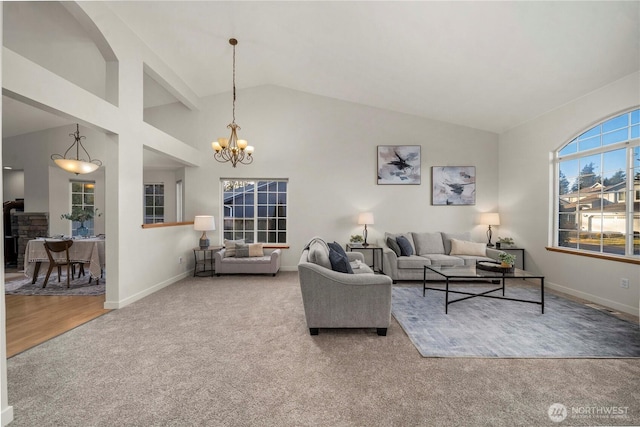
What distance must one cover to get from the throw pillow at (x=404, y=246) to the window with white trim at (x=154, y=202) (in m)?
5.87

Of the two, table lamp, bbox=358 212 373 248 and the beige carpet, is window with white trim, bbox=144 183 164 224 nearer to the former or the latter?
the beige carpet

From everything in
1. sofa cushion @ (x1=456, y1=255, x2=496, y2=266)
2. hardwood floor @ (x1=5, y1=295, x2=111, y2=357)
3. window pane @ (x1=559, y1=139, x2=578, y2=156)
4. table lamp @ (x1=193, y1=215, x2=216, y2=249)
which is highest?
window pane @ (x1=559, y1=139, x2=578, y2=156)

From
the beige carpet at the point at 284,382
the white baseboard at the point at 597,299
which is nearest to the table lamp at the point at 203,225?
the beige carpet at the point at 284,382

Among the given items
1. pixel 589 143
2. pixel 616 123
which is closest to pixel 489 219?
pixel 589 143

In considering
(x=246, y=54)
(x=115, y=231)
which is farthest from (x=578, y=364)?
(x=246, y=54)

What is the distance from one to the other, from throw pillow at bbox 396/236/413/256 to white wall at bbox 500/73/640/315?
84.5 inches

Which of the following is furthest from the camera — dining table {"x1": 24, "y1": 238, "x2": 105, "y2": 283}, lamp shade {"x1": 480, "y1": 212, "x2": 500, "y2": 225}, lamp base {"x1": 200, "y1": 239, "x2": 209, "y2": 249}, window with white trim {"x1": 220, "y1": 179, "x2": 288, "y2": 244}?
window with white trim {"x1": 220, "y1": 179, "x2": 288, "y2": 244}

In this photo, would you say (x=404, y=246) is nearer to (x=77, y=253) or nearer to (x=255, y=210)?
(x=255, y=210)

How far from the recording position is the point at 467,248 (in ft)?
17.6

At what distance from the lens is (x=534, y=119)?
504 cm

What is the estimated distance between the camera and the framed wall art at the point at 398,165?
19.9 feet

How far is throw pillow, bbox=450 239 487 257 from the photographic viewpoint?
208 inches

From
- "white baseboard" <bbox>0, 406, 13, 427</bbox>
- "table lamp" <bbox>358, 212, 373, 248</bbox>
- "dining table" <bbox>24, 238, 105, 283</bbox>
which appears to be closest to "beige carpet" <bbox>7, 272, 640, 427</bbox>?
"white baseboard" <bbox>0, 406, 13, 427</bbox>

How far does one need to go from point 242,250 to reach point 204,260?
88 centimetres
